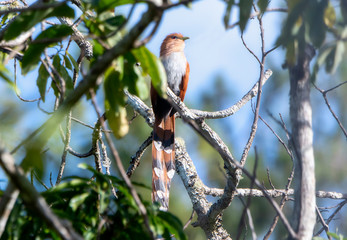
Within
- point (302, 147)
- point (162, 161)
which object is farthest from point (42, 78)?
point (162, 161)

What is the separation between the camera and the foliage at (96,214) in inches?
50.8

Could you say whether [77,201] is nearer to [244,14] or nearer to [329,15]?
[244,14]

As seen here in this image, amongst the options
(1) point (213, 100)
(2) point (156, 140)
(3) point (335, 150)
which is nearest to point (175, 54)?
(2) point (156, 140)

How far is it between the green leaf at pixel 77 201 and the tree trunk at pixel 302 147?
2.08ft

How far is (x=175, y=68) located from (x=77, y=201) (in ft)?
10.8

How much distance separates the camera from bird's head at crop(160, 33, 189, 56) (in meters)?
4.70

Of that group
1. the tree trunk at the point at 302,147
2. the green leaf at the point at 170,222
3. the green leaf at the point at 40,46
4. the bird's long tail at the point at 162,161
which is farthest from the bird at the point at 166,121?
the green leaf at the point at 40,46

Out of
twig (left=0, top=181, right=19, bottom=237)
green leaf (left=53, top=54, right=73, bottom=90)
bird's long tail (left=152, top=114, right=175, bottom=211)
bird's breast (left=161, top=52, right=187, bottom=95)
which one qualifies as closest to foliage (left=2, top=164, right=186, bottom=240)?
twig (left=0, top=181, right=19, bottom=237)

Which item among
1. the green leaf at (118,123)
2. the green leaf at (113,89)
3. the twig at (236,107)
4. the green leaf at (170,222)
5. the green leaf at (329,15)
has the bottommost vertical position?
the green leaf at (170,222)

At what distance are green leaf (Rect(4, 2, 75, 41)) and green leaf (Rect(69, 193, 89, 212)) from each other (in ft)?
1.74

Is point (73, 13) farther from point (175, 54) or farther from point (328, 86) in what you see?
point (175, 54)

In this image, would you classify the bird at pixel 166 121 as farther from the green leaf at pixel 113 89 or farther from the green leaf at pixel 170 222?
the green leaf at pixel 113 89

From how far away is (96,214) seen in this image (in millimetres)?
1372

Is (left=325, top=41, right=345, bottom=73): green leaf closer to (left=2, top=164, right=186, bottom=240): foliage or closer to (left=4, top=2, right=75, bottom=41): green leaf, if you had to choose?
(left=2, top=164, right=186, bottom=240): foliage
